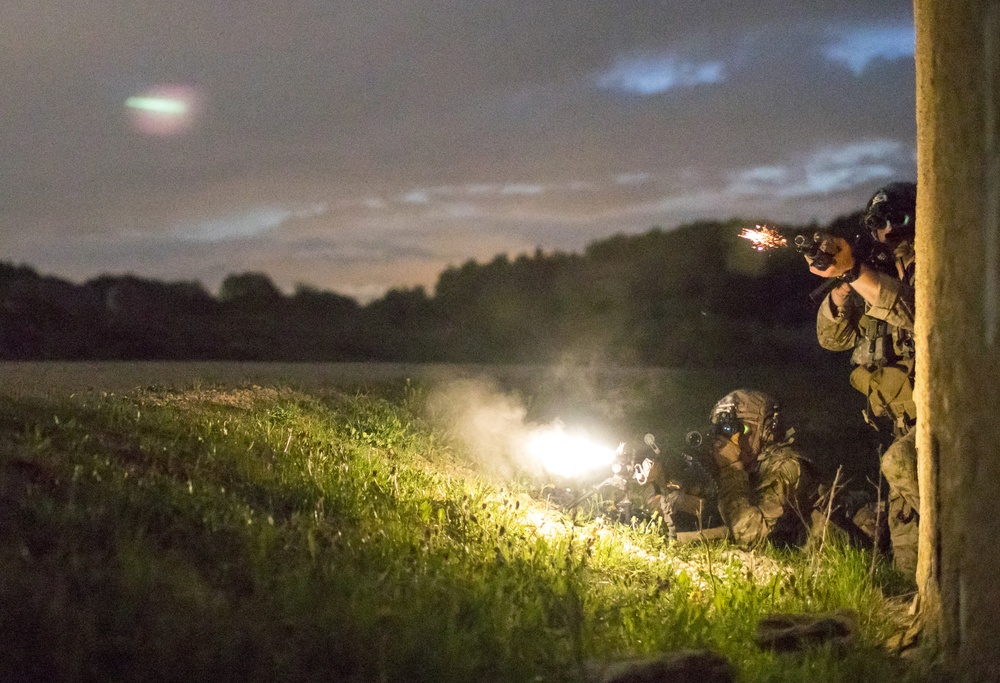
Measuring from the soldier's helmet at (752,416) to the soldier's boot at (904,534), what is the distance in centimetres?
175

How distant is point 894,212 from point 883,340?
0.87 meters

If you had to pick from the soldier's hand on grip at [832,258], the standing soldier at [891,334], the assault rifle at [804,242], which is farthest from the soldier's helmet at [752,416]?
the soldier's hand on grip at [832,258]

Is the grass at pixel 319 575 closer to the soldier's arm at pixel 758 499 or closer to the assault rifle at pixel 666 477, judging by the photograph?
the soldier's arm at pixel 758 499

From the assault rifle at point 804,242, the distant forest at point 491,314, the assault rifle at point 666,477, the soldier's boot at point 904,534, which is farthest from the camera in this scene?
the distant forest at point 491,314

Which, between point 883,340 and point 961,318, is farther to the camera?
point 883,340

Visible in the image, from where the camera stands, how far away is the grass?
3.86 metres

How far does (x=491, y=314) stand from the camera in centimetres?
2791

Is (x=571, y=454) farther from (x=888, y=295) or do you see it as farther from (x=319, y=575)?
(x=319, y=575)

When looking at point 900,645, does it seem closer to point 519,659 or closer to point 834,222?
point 519,659

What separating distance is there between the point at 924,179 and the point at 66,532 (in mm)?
4605

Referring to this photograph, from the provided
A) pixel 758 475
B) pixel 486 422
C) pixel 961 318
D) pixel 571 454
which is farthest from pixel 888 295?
pixel 486 422

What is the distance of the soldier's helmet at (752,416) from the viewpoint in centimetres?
843

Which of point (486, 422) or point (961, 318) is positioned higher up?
point (961, 318)

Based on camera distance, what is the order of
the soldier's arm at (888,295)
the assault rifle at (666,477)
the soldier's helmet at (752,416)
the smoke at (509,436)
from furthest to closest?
1. the soldier's helmet at (752,416)
2. the smoke at (509,436)
3. the assault rifle at (666,477)
4. the soldier's arm at (888,295)
